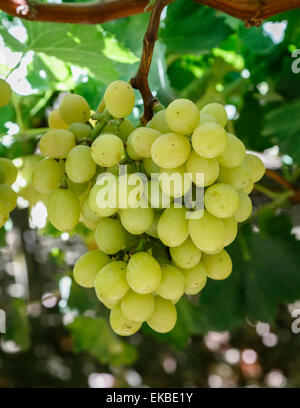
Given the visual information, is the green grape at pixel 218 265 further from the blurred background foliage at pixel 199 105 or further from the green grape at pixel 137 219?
the blurred background foliage at pixel 199 105

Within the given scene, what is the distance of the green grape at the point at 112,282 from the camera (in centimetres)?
50

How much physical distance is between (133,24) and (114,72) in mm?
246

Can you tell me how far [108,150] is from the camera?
1.65ft

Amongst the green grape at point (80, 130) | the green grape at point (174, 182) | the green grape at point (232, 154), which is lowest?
the green grape at point (174, 182)

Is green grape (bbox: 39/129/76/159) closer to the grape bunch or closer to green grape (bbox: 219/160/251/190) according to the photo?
the grape bunch

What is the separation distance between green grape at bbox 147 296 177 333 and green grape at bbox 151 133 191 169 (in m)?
0.15

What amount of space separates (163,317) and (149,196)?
13 centimetres

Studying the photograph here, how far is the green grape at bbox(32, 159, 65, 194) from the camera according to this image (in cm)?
56

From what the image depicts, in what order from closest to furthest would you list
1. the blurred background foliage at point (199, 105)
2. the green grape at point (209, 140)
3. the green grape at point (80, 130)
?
the green grape at point (209, 140), the green grape at point (80, 130), the blurred background foliage at point (199, 105)

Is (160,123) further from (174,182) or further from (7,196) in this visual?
(7,196)

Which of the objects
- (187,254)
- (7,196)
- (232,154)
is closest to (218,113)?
(232,154)

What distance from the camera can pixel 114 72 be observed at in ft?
2.67

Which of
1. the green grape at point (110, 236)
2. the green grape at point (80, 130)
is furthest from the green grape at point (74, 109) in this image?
the green grape at point (110, 236)

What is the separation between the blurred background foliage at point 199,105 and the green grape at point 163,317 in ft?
1.13
